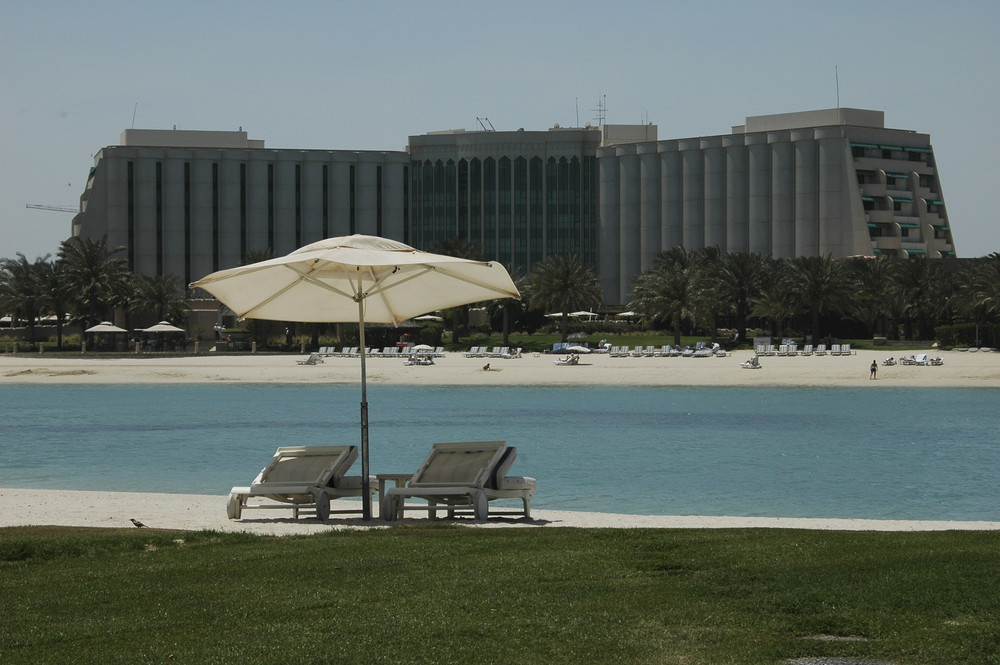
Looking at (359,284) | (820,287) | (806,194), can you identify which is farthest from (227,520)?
(806,194)

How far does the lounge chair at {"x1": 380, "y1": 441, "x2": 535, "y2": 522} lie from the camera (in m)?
11.6

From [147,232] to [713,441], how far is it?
3245 inches

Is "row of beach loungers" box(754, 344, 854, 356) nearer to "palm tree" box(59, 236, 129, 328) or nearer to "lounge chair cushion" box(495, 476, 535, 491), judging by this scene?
"palm tree" box(59, 236, 129, 328)

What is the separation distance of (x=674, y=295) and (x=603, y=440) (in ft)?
138

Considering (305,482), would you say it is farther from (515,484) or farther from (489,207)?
(489,207)

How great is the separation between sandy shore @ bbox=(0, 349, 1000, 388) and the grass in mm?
38033

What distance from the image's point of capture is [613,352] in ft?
203

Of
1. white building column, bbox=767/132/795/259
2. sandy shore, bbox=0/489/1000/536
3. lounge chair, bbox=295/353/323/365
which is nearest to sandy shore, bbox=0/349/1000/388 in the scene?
lounge chair, bbox=295/353/323/365

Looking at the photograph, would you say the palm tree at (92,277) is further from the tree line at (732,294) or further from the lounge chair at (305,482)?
the lounge chair at (305,482)

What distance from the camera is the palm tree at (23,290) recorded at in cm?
7644

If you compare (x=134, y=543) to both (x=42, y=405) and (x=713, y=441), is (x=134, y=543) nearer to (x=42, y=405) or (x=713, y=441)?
(x=713, y=441)

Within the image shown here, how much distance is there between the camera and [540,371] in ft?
173

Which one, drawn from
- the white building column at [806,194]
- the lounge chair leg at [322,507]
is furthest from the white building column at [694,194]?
the lounge chair leg at [322,507]

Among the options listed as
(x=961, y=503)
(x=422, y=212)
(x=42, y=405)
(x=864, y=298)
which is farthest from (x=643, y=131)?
(x=961, y=503)
